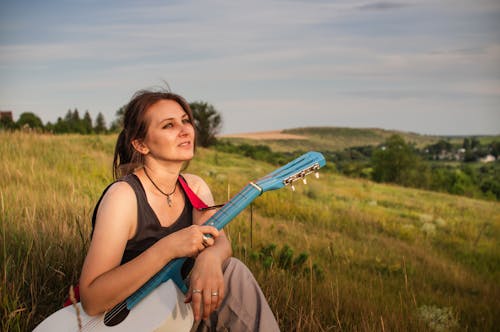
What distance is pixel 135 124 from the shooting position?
2727 millimetres

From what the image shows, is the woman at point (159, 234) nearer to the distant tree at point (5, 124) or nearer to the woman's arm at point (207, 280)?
the woman's arm at point (207, 280)

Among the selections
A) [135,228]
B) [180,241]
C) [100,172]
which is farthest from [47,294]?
[100,172]

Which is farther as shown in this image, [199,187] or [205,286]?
[199,187]

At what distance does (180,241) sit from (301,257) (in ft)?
8.29

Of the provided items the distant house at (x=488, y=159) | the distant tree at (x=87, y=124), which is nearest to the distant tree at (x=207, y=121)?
the distant tree at (x=87, y=124)

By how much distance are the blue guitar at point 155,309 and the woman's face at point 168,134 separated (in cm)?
50

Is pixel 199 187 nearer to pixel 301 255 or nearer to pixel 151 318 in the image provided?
pixel 151 318

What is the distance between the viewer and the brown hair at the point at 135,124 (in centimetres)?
271

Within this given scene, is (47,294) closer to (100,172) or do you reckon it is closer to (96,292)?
(96,292)

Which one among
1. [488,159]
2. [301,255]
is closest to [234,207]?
[301,255]

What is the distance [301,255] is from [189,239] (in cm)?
249

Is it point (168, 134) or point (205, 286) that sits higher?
point (168, 134)

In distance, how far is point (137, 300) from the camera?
2.22 metres

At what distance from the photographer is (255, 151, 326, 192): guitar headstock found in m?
2.36
